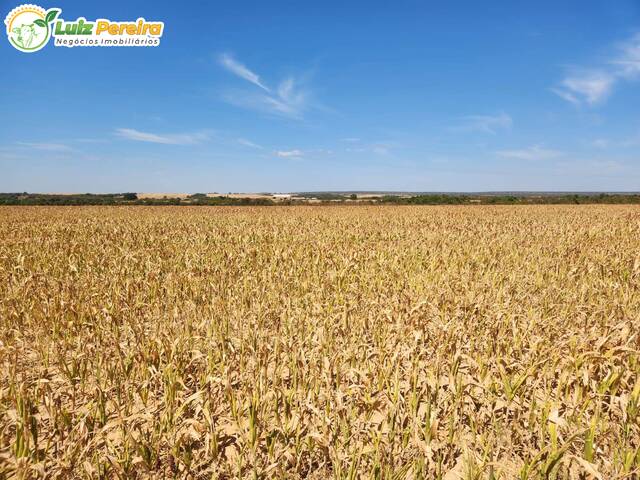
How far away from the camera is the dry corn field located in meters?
2.58

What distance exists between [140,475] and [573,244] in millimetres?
13640

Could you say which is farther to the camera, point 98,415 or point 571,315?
point 571,315

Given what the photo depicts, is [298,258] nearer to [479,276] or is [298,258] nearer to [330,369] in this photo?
[479,276]

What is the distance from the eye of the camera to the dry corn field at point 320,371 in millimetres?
2576

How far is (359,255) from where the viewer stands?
33.3ft

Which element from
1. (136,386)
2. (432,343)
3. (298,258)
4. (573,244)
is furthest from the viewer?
(573,244)

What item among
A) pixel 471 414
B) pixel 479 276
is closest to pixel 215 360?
pixel 471 414

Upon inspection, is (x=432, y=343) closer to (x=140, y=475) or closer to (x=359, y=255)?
(x=140, y=475)

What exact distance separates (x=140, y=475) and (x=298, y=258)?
734cm

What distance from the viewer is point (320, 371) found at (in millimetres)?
3854

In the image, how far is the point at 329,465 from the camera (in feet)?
8.76

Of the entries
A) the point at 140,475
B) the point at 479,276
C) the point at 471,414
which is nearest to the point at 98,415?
the point at 140,475

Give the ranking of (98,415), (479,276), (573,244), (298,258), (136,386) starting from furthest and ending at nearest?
(573,244) → (298,258) → (479,276) → (136,386) → (98,415)

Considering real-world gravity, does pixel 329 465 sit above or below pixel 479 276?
below
